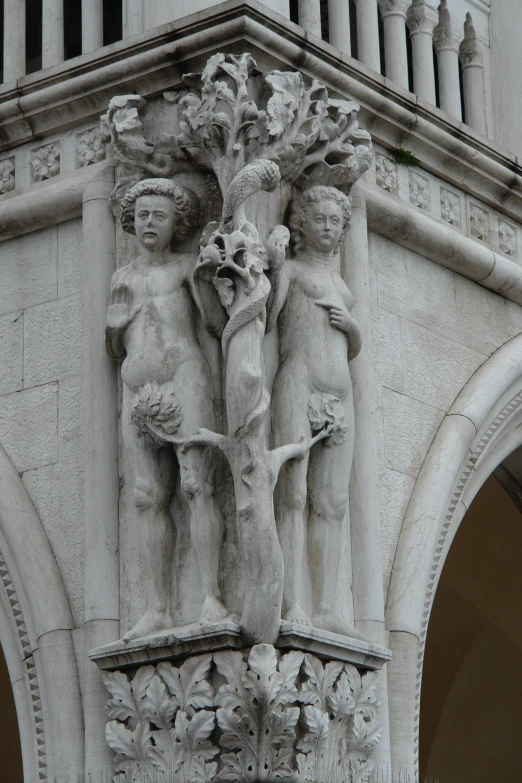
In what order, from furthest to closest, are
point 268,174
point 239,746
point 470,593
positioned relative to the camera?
point 470,593
point 268,174
point 239,746

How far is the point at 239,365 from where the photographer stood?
347 inches

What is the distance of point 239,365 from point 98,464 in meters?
1.00

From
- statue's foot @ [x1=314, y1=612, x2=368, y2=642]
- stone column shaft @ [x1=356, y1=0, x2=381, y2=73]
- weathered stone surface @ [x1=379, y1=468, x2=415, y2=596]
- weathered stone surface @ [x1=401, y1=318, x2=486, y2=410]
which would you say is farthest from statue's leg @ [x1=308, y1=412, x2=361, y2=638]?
stone column shaft @ [x1=356, y1=0, x2=381, y2=73]

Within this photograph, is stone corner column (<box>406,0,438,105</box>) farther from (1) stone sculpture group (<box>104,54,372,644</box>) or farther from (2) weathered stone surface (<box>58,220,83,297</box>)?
(2) weathered stone surface (<box>58,220,83,297</box>)

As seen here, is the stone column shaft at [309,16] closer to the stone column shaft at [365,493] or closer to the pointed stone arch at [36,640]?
the stone column shaft at [365,493]

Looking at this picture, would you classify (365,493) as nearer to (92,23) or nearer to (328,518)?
(328,518)

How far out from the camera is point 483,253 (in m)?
10.8

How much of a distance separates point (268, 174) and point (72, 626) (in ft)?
7.70

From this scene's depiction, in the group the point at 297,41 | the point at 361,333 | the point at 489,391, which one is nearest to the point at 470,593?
the point at 489,391

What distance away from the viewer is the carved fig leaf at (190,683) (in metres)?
8.61

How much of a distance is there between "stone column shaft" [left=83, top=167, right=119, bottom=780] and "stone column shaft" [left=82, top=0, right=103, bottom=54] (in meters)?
0.89

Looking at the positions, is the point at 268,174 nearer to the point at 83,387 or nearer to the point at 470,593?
the point at 83,387

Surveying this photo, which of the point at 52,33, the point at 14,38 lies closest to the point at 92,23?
the point at 52,33

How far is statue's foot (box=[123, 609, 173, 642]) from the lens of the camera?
29.1 feet
